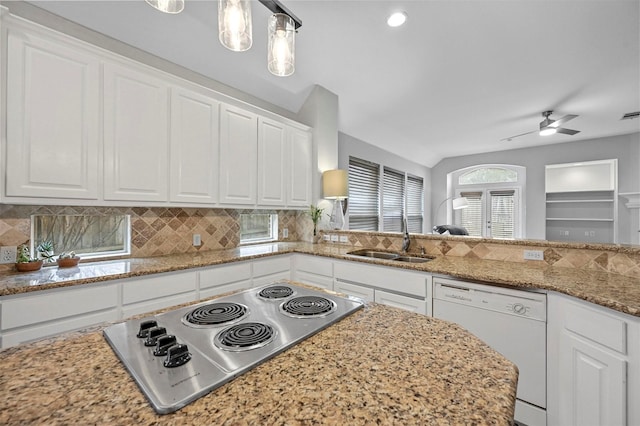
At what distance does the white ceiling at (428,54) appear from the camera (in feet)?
7.29

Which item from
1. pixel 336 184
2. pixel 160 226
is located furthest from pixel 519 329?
pixel 160 226

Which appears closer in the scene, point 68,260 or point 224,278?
point 68,260

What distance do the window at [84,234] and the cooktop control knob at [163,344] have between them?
2031mm

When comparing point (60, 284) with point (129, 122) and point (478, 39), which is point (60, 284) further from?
point (478, 39)

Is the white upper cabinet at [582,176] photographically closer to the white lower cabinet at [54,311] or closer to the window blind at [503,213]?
the window blind at [503,213]

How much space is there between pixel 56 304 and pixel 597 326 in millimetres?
2868

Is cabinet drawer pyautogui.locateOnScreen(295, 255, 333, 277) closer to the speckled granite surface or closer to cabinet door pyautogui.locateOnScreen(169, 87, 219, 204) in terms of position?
cabinet door pyautogui.locateOnScreen(169, 87, 219, 204)

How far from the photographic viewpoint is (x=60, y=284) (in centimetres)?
150

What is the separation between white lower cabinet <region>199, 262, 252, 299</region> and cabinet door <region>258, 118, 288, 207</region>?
84 cm

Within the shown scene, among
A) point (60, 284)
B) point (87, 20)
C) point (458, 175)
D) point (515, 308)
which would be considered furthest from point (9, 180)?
point (458, 175)

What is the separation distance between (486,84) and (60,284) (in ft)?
15.2

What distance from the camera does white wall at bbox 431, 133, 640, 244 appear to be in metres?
5.10

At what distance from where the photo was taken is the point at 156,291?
1.88 metres

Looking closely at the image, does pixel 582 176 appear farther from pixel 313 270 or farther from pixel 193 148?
pixel 193 148
